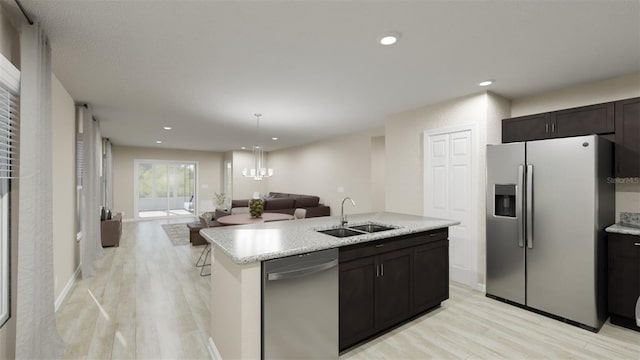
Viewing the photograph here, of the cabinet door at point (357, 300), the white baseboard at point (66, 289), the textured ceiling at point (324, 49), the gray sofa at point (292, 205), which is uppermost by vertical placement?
the textured ceiling at point (324, 49)

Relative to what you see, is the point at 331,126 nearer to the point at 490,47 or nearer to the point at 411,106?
the point at 411,106

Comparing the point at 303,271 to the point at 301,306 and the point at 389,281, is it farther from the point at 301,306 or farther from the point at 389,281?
the point at 389,281

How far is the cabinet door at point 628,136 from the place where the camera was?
2766 mm

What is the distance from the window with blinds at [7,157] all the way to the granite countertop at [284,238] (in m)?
1.31

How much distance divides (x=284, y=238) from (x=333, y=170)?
18.2 feet

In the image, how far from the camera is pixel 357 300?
7.65 feet

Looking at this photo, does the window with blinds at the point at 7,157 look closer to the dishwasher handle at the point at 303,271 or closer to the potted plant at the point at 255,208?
the dishwasher handle at the point at 303,271

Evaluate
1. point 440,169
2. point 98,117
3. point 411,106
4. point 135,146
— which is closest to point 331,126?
point 411,106

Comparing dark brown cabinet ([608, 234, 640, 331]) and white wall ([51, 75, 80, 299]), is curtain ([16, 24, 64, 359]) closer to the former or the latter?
white wall ([51, 75, 80, 299])

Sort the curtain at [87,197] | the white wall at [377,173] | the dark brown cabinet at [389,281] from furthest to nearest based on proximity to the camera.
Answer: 1. the white wall at [377,173]
2. the curtain at [87,197]
3. the dark brown cabinet at [389,281]

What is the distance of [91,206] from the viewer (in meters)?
4.24

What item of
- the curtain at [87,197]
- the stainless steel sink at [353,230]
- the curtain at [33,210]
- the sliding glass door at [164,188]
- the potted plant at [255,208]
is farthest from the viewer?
the sliding glass door at [164,188]

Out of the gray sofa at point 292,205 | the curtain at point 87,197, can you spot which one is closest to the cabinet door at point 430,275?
the curtain at point 87,197

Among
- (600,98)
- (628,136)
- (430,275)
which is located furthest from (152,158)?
(628,136)
